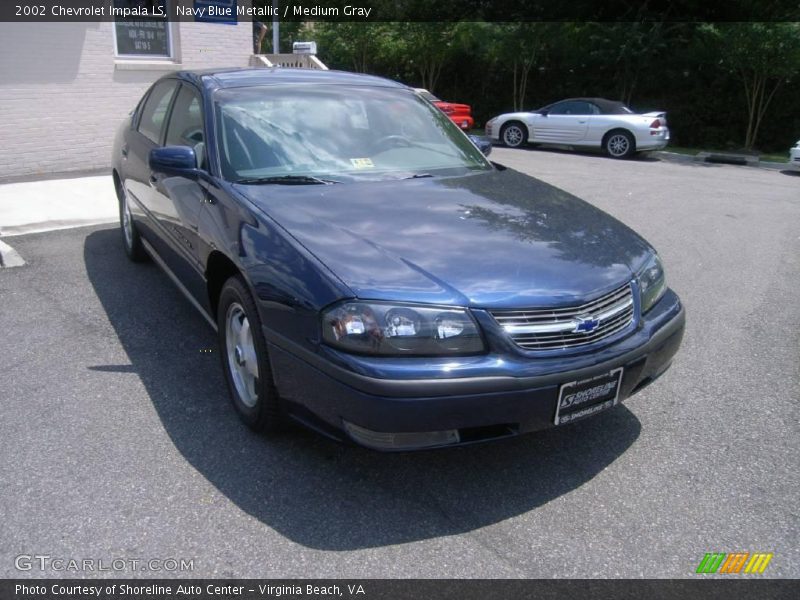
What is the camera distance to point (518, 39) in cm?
2148

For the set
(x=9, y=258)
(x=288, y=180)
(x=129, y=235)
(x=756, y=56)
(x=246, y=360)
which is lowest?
(x=9, y=258)

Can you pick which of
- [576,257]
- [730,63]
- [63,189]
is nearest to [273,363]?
[576,257]

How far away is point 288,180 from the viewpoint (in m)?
3.73

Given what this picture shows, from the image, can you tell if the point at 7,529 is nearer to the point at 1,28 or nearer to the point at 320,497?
the point at 320,497

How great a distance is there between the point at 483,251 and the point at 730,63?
17.7m

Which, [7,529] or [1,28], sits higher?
[1,28]

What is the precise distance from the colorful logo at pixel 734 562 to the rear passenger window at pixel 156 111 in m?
4.09

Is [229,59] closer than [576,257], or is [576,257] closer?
[576,257]

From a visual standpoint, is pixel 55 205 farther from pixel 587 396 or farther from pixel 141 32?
pixel 587 396

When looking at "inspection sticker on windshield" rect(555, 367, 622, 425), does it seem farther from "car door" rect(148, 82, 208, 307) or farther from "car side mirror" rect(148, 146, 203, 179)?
"car side mirror" rect(148, 146, 203, 179)

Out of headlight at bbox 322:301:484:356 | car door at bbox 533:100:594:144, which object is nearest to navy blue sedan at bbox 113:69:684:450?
headlight at bbox 322:301:484:356

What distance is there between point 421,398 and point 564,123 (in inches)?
625
